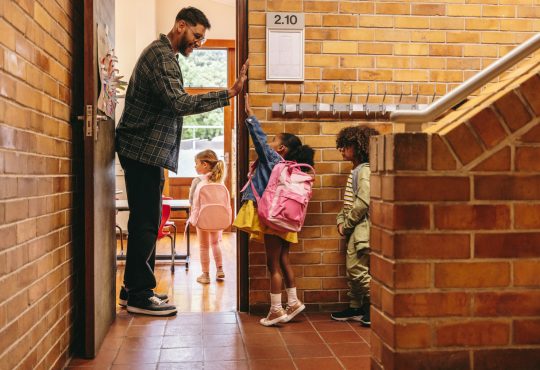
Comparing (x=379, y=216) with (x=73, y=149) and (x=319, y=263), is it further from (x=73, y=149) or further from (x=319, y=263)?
(x=319, y=263)

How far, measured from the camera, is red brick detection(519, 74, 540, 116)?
5.28ft

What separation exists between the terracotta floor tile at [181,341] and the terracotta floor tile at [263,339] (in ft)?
0.83

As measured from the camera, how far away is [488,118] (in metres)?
1.59

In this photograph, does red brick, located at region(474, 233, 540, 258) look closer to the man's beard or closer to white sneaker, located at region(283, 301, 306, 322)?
white sneaker, located at region(283, 301, 306, 322)

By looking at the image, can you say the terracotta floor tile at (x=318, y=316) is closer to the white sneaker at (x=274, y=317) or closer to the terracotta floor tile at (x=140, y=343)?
the white sneaker at (x=274, y=317)

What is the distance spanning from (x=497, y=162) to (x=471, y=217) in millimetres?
166

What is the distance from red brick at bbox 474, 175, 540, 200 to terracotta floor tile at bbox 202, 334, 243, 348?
1.79 m

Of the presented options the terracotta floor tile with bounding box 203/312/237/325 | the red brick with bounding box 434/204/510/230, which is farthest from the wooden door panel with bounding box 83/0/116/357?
the red brick with bounding box 434/204/510/230

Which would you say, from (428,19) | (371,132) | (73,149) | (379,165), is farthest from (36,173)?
(428,19)

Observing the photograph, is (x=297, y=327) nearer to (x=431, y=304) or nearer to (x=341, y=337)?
(x=341, y=337)

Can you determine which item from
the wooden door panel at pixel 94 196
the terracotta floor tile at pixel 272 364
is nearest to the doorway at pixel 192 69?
the wooden door panel at pixel 94 196

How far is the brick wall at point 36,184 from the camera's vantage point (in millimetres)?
1840

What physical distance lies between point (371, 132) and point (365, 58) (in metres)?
0.55

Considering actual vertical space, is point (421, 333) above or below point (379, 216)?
below
